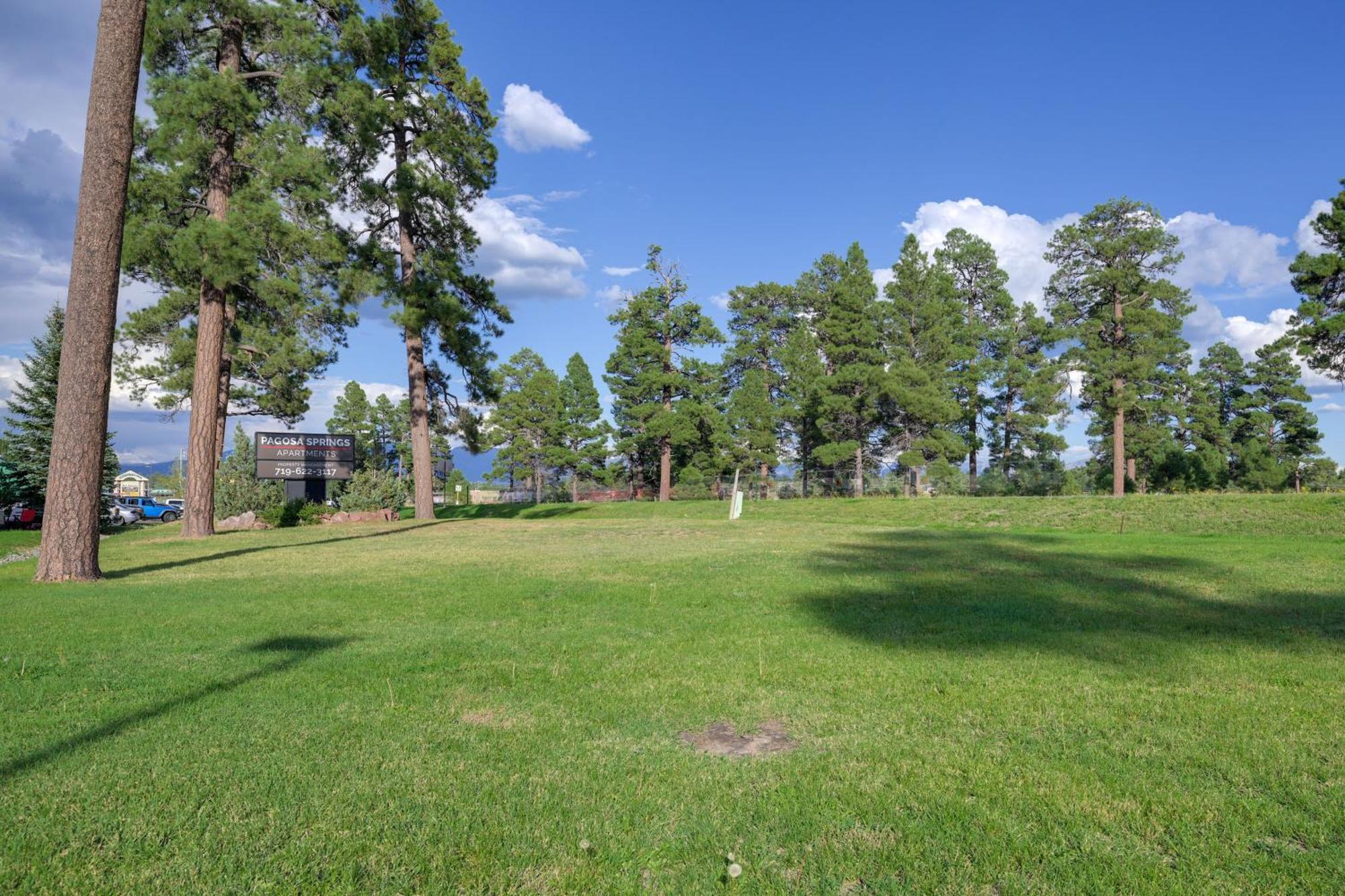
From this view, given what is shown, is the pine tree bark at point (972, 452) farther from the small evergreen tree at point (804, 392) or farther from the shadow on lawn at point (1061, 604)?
the shadow on lawn at point (1061, 604)

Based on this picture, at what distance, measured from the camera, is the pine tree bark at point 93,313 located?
10734 millimetres

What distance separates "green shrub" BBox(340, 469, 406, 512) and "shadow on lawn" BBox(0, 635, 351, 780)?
25.0 metres

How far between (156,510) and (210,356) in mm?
35538

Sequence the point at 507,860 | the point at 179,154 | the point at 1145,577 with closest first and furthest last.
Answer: the point at 507,860 < the point at 1145,577 < the point at 179,154

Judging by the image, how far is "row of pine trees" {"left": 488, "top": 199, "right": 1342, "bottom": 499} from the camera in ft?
135

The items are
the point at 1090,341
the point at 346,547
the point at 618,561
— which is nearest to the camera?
the point at 618,561

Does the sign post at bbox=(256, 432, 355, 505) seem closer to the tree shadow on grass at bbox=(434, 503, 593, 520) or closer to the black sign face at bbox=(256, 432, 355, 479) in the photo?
the black sign face at bbox=(256, 432, 355, 479)

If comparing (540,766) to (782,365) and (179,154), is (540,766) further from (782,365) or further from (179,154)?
(782,365)

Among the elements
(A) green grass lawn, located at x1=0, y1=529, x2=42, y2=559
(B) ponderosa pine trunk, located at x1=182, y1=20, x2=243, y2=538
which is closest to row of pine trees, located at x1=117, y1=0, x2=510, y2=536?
(B) ponderosa pine trunk, located at x1=182, y1=20, x2=243, y2=538

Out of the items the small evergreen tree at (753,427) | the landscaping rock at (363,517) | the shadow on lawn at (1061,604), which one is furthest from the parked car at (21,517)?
the small evergreen tree at (753,427)

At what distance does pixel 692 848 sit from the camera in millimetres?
2982

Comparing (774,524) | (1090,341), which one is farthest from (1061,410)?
(774,524)

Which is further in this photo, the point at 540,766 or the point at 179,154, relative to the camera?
the point at 179,154

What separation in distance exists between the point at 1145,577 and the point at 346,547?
1517cm
